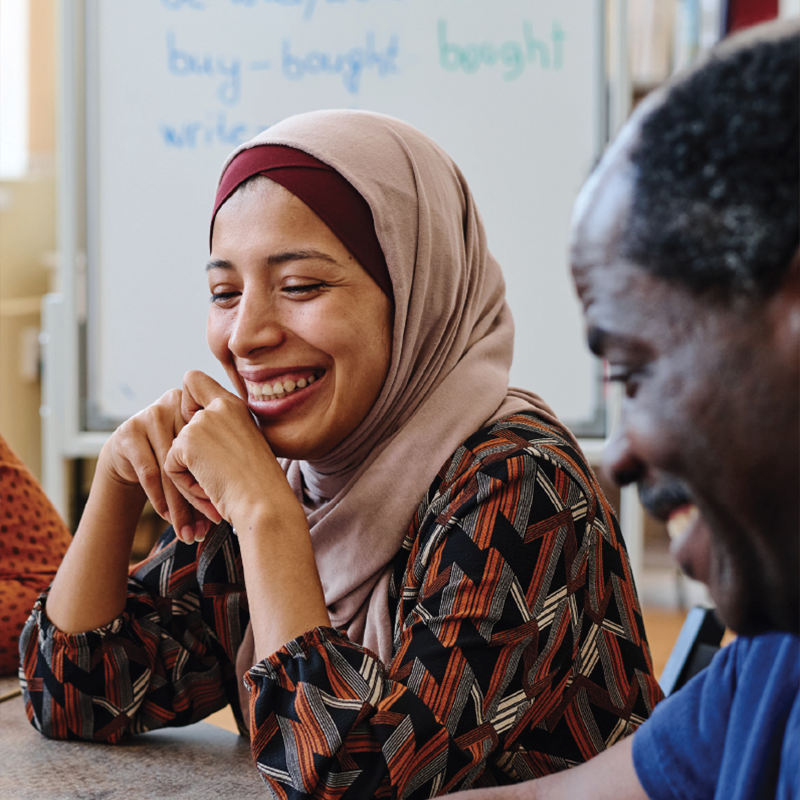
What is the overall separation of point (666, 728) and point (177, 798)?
458 mm

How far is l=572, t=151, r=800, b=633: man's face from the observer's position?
35 centimetres

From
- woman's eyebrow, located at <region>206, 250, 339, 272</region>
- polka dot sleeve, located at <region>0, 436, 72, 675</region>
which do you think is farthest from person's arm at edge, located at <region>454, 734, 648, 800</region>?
polka dot sleeve, located at <region>0, 436, 72, 675</region>

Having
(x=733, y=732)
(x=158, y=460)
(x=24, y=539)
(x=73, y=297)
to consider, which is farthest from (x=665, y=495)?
(x=73, y=297)

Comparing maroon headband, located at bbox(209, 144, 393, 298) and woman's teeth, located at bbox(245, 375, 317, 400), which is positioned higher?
maroon headband, located at bbox(209, 144, 393, 298)

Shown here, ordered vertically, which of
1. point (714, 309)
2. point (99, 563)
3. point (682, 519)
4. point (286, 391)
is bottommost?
point (99, 563)

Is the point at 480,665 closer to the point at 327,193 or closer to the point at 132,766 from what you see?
the point at 132,766

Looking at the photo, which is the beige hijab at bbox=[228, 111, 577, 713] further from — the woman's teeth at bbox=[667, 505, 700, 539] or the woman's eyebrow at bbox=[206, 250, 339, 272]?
the woman's teeth at bbox=[667, 505, 700, 539]

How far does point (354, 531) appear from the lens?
1104 mm

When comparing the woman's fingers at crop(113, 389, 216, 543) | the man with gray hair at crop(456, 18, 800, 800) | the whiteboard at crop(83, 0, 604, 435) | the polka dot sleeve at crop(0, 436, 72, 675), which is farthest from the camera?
the whiteboard at crop(83, 0, 604, 435)

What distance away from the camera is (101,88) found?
2.24 m

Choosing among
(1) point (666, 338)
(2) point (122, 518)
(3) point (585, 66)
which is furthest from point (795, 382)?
(3) point (585, 66)

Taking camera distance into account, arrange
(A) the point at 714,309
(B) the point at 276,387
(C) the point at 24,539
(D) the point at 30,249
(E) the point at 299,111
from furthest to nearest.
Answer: (D) the point at 30,249 < (E) the point at 299,111 < (C) the point at 24,539 < (B) the point at 276,387 < (A) the point at 714,309

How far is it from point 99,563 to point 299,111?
4.43 feet

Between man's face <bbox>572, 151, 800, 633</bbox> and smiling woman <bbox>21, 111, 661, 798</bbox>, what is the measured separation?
1.56 feet
